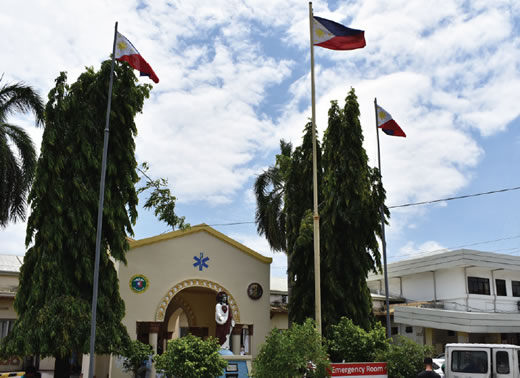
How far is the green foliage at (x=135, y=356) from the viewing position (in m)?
19.2

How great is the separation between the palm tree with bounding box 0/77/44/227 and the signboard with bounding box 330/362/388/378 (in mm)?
15453

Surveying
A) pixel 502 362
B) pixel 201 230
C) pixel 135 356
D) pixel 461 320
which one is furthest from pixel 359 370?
pixel 461 320

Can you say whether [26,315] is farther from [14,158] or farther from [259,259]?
[259,259]

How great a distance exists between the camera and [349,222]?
25016 millimetres

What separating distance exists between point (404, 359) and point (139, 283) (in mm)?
11151

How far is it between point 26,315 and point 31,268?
1.71m

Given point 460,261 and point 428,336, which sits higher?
point 460,261

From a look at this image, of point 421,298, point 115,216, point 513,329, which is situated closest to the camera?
point 115,216

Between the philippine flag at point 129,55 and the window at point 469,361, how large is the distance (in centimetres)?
1311

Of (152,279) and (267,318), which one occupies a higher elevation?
(152,279)

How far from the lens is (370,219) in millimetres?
25266

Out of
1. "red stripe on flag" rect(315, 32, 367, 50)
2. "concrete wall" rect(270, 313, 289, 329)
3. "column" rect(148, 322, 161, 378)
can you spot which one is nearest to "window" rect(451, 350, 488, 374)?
"red stripe on flag" rect(315, 32, 367, 50)

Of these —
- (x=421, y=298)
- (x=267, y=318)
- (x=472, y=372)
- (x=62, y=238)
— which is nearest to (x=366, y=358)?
(x=472, y=372)

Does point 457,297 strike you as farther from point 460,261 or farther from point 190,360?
point 190,360
